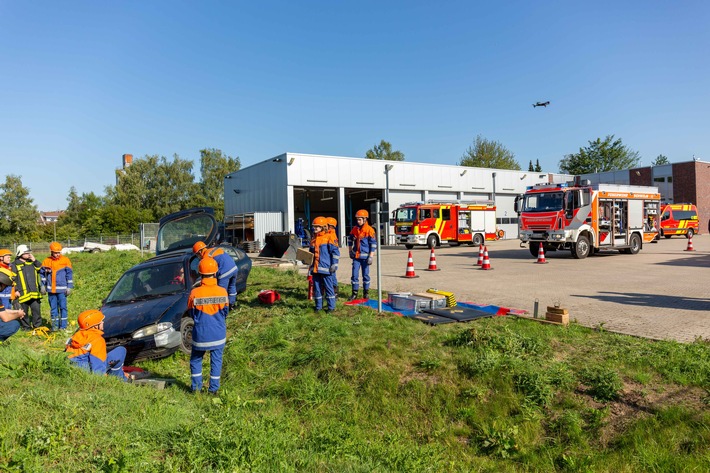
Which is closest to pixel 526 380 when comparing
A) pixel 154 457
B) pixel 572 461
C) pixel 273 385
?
pixel 572 461

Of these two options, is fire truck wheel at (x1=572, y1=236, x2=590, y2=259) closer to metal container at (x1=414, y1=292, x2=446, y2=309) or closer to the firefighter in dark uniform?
metal container at (x1=414, y1=292, x2=446, y2=309)

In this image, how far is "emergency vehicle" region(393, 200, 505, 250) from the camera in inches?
1033

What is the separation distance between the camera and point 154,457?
3250mm

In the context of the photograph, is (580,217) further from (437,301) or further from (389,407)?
(389,407)

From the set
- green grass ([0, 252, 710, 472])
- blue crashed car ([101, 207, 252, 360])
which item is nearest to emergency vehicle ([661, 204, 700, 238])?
green grass ([0, 252, 710, 472])

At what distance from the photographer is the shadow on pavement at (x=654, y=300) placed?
849 centimetres

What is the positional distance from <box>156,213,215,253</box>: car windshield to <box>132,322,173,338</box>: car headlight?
400cm

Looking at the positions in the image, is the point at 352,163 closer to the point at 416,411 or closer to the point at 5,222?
the point at 416,411

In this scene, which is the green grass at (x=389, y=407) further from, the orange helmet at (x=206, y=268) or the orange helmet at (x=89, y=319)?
the orange helmet at (x=206, y=268)

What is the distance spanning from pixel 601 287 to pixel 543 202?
794 cm

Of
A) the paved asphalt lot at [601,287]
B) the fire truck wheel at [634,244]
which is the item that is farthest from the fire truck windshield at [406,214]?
the fire truck wheel at [634,244]

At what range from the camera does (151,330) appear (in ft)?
21.2

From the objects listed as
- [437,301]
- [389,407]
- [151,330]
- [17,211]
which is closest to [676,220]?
[437,301]

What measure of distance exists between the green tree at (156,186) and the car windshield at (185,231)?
50.7m
